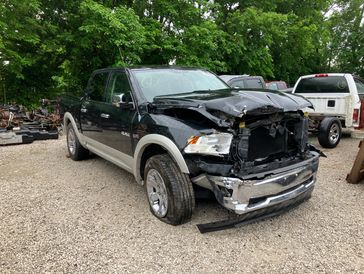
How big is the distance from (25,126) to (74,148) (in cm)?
385

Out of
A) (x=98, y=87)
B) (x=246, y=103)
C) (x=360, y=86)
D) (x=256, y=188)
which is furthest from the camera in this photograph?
(x=360, y=86)

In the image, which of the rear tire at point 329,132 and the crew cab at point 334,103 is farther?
the crew cab at point 334,103

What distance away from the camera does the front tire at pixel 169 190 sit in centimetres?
325

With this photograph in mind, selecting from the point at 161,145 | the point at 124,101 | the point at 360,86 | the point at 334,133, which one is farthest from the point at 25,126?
the point at 360,86

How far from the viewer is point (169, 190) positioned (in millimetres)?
3289

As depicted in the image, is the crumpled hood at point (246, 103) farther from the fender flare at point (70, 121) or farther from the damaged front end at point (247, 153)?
the fender flare at point (70, 121)

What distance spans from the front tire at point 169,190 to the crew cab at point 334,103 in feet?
16.2

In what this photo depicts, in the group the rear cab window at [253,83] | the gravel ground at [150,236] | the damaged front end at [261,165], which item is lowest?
the gravel ground at [150,236]

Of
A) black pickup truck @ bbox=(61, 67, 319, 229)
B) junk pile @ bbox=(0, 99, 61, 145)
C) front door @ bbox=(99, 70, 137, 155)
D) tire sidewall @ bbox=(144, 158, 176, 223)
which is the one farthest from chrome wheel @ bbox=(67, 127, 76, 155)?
tire sidewall @ bbox=(144, 158, 176, 223)

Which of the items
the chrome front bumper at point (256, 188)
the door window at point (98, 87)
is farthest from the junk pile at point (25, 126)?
the chrome front bumper at point (256, 188)

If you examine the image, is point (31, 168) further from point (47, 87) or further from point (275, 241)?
point (47, 87)

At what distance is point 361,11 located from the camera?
1002 inches

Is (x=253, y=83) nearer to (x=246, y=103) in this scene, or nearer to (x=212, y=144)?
(x=246, y=103)

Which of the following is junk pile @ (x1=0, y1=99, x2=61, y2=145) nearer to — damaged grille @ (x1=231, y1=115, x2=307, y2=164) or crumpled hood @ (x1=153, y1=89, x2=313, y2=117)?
crumpled hood @ (x1=153, y1=89, x2=313, y2=117)
